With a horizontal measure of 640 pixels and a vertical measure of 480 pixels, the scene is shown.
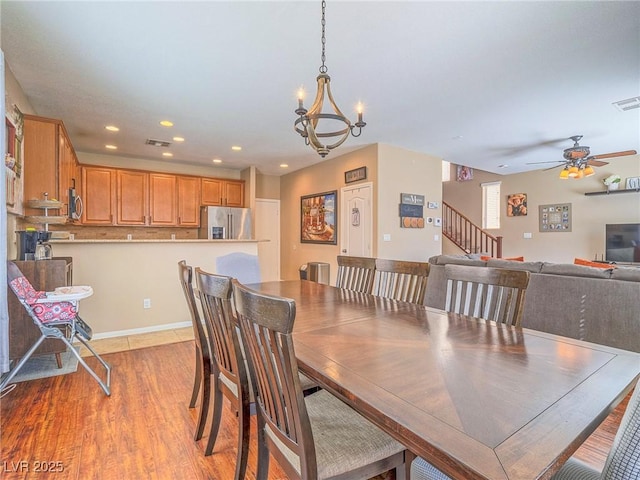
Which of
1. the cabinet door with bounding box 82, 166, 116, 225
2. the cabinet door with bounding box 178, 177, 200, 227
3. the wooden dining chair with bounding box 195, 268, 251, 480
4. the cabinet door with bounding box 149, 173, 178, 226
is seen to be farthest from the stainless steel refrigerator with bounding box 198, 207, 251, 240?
the wooden dining chair with bounding box 195, 268, 251, 480

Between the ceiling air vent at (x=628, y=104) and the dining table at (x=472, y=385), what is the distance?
347 cm

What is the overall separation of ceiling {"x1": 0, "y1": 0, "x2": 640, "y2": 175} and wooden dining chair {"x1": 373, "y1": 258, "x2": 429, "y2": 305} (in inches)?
63.9

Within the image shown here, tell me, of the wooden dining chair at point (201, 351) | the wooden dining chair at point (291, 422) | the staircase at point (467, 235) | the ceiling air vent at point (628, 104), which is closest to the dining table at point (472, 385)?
the wooden dining chair at point (291, 422)

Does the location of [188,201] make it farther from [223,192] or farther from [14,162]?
[14,162]

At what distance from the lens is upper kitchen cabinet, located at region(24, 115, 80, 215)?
3.01 meters

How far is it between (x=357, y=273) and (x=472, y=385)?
1825mm

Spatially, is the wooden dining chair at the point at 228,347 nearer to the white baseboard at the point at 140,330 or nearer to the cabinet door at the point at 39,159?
the cabinet door at the point at 39,159

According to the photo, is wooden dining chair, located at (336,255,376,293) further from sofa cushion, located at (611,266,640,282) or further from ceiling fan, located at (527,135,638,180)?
ceiling fan, located at (527,135,638,180)

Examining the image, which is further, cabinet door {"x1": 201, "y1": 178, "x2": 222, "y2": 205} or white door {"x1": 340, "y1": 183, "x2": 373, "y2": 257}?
cabinet door {"x1": 201, "y1": 178, "x2": 222, "y2": 205}

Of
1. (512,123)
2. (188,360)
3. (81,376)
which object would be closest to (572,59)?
(512,123)

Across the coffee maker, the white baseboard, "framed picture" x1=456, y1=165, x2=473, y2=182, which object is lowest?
the white baseboard

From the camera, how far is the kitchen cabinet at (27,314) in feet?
8.49

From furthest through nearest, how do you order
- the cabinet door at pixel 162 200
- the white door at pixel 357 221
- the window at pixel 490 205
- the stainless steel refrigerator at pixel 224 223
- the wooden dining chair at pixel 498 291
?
1. the window at pixel 490 205
2. the stainless steel refrigerator at pixel 224 223
3. the cabinet door at pixel 162 200
4. the white door at pixel 357 221
5. the wooden dining chair at pixel 498 291

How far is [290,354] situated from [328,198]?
A: 5135 mm
